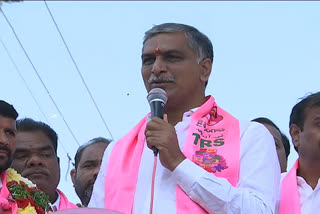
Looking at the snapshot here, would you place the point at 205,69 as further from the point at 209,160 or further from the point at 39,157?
the point at 39,157

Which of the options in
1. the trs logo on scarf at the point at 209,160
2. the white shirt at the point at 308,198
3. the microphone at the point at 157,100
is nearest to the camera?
the microphone at the point at 157,100

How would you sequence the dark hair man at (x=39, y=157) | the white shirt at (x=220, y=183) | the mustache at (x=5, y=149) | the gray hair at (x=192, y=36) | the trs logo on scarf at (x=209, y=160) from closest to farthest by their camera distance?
the white shirt at (x=220, y=183)
the trs logo on scarf at (x=209, y=160)
the gray hair at (x=192, y=36)
the mustache at (x=5, y=149)
the dark hair man at (x=39, y=157)

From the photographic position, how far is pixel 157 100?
3.79 meters

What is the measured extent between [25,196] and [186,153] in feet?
3.68

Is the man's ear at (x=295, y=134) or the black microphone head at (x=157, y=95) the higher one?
the black microphone head at (x=157, y=95)

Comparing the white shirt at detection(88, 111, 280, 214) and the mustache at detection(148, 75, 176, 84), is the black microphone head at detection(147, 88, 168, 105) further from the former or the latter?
the white shirt at detection(88, 111, 280, 214)

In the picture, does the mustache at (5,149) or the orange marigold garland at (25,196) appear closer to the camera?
the orange marigold garland at (25,196)

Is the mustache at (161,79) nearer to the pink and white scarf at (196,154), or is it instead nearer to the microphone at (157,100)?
the microphone at (157,100)

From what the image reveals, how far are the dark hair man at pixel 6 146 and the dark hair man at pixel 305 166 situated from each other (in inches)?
63.6

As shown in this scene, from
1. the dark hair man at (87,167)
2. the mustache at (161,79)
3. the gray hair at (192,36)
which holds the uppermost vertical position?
the gray hair at (192,36)

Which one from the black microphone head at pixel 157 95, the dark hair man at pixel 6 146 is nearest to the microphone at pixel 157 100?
the black microphone head at pixel 157 95

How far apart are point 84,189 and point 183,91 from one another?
2.28 meters

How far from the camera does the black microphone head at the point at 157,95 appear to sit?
3805mm

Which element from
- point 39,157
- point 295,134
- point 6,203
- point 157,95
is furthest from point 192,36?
point 39,157
